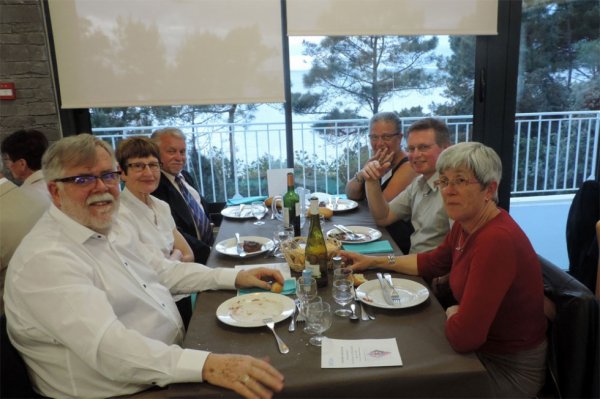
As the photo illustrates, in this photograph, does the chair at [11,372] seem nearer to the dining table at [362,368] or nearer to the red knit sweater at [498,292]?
the dining table at [362,368]

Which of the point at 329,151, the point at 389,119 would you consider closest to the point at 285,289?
the point at 389,119

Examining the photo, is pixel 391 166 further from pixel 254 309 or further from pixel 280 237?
pixel 254 309

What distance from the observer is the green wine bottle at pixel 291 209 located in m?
2.17

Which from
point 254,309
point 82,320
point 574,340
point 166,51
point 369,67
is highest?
point 166,51

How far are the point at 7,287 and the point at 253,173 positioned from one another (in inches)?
129

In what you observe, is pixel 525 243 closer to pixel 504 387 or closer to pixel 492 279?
pixel 492 279

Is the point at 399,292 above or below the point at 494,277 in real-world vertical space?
below

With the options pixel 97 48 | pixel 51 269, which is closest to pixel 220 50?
pixel 97 48

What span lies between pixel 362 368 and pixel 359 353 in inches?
2.3

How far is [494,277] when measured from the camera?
4.11 ft

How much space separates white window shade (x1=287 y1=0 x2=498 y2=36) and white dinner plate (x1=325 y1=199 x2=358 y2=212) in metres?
1.19

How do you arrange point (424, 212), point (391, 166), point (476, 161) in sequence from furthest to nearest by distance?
point (391, 166) → point (424, 212) → point (476, 161)

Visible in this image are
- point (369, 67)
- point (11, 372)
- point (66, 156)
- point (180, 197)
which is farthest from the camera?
point (369, 67)

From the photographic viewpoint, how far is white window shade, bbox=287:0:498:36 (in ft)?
10.1
